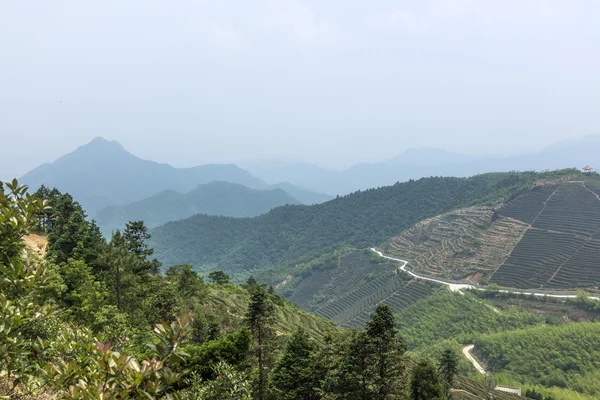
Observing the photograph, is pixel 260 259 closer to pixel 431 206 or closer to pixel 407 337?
pixel 431 206

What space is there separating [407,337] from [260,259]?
102 metres

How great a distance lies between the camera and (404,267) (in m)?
70.6

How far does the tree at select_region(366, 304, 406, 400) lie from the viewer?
13922mm

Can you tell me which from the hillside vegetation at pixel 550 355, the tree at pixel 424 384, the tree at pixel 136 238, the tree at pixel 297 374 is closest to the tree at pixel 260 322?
the tree at pixel 297 374

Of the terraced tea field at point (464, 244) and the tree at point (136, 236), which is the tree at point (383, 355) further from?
the terraced tea field at point (464, 244)

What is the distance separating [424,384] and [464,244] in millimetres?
52960

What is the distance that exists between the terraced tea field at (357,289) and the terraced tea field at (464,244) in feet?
17.8

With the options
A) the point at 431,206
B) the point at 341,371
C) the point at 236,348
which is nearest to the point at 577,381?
the point at 341,371

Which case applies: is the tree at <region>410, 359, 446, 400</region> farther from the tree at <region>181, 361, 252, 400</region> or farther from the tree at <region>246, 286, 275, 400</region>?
the tree at <region>181, 361, 252, 400</region>

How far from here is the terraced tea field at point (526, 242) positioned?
50.5 metres

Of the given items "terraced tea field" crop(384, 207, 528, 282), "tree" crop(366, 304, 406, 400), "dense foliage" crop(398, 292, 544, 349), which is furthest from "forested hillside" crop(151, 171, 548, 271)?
"tree" crop(366, 304, 406, 400)

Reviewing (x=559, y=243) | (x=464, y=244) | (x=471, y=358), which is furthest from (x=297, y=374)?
(x=559, y=243)

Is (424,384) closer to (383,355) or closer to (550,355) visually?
(383,355)

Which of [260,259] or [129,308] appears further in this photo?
[260,259]
